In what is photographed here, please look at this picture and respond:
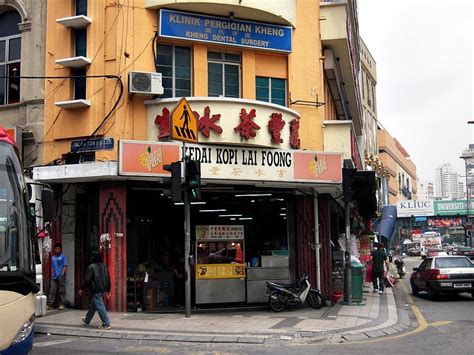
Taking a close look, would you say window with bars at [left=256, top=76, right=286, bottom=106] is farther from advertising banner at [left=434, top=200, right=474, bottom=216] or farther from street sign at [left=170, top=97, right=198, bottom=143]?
advertising banner at [left=434, top=200, right=474, bottom=216]

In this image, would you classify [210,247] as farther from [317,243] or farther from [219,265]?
[317,243]

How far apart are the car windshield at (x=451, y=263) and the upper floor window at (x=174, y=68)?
33.7 feet

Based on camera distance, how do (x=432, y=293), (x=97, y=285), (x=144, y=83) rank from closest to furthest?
(x=97, y=285), (x=144, y=83), (x=432, y=293)

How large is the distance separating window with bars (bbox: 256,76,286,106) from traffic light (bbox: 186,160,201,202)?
4453 mm

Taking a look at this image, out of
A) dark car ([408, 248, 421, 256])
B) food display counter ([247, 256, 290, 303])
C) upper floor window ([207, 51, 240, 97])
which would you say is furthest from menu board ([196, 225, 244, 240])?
dark car ([408, 248, 421, 256])

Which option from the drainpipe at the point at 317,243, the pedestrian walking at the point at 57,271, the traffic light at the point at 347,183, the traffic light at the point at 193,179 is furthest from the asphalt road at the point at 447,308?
the pedestrian walking at the point at 57,271

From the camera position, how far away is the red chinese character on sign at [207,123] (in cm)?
1458

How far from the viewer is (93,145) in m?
14.6

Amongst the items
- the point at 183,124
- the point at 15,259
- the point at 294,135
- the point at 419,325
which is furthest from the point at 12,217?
the point at 294,135

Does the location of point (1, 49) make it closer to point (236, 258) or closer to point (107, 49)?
point (107, 49)

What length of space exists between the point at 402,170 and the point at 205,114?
319 ft

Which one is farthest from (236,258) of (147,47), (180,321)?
(147,47)

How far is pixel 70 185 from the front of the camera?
50.8 feet

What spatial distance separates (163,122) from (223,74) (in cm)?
260
